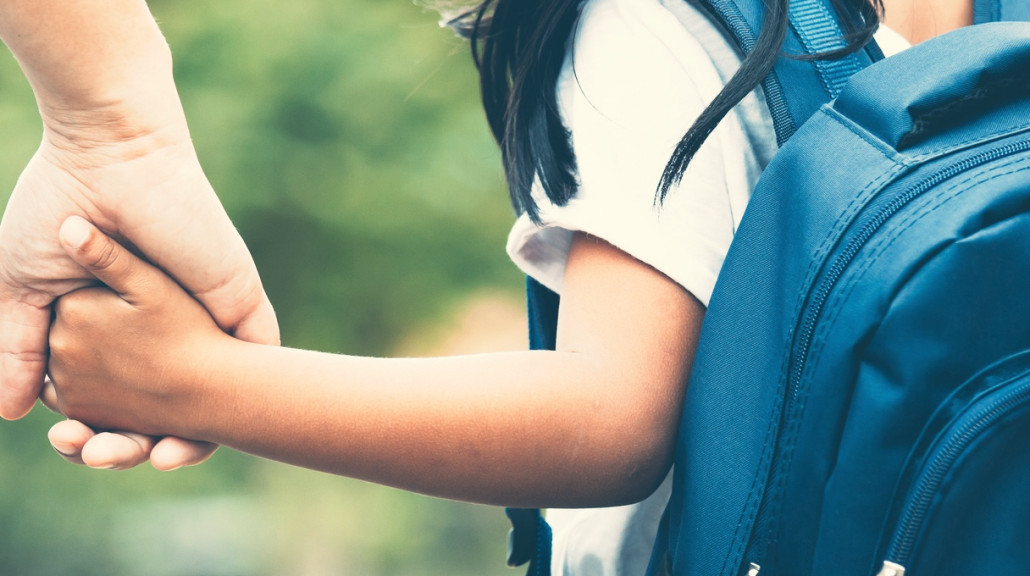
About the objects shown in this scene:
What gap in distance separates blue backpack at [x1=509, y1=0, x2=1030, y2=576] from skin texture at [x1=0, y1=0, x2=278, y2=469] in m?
0.35

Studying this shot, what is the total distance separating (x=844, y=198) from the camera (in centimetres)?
54

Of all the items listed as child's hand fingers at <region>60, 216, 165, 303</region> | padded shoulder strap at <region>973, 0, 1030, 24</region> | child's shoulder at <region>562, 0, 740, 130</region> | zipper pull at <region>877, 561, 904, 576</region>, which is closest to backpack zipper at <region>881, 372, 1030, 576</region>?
zipper pull at <region>877, 561, 904, 576</region>

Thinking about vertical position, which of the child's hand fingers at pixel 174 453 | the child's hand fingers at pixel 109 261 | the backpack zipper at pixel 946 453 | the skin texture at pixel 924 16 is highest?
the skin texture at pixel 924 16

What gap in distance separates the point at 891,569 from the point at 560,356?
0.24 meters

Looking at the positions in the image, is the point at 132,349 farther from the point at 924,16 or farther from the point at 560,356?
the point at 924,16

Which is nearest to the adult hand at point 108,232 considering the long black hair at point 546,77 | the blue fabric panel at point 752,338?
the long black hair at point 546,77

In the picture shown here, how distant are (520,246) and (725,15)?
0.23 m

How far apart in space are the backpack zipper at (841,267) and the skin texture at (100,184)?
0.38 m

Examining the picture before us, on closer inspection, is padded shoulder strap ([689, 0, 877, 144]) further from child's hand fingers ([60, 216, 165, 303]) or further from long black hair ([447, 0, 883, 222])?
child's hand fingers ([60, 216, 165, 303])

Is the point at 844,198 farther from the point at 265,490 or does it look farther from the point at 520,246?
the point at 265,490

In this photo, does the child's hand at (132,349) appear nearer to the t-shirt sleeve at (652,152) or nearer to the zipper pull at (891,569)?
the t-shirt sleeve at (652,152)

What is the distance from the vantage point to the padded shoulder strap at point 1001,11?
733mm

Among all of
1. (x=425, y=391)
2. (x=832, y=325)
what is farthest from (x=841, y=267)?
(x=425, y=391)

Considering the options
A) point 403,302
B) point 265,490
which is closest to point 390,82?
point 403,302
